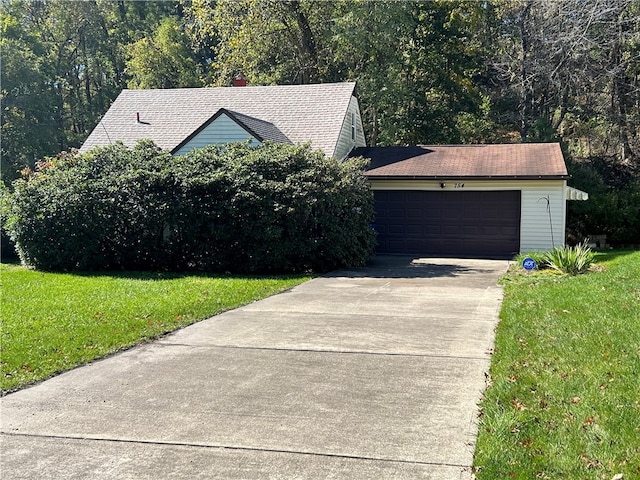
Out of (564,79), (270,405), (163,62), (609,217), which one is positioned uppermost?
(163,62)

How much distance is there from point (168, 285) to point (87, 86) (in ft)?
104

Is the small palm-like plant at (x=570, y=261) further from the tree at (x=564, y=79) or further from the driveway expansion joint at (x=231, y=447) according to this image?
the tree at (x=564, y=79)

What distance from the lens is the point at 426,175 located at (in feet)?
59.5

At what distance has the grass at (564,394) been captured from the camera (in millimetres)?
3855

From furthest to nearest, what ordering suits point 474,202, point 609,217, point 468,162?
point 609,217
point 468,162
point 474,202

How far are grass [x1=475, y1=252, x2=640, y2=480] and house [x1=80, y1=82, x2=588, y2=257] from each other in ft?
28.3

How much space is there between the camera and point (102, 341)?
287 inches

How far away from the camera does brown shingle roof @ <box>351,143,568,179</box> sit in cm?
1752

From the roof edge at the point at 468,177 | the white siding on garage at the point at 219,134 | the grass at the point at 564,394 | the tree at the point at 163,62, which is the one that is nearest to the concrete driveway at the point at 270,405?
the grass at the point at 564,394

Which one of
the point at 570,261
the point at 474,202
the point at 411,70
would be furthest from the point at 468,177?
the point at 411,70

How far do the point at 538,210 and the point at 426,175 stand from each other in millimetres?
3313

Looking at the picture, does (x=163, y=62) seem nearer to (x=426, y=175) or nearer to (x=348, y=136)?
(x=348, y=136)

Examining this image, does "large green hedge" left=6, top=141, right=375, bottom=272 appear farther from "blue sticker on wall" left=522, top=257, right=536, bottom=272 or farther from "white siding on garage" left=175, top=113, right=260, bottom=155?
"blue sticker on wall" left=522, top=257, right=536, bottom=272

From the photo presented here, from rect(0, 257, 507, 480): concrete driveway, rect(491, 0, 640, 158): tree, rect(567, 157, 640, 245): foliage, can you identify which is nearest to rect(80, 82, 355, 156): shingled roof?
rect(491, 0, 640, 158): tree
